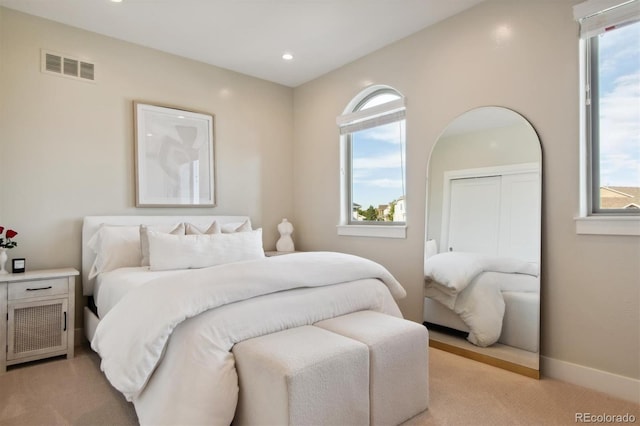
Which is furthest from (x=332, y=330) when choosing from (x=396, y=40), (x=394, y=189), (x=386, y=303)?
(x=396, y=40)

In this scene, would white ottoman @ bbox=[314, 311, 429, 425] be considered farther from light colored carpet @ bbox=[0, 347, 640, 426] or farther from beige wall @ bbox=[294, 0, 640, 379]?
beige wall @ bbox=[294, 0, 640, 379]

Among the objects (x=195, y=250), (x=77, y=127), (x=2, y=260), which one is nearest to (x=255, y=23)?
(x=77, y=127)

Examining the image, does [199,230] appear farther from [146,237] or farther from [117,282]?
[117,282]

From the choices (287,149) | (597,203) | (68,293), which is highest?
(287,149)

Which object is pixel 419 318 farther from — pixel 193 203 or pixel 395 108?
pixel 193 203

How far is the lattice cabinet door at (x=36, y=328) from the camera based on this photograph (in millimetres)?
2523

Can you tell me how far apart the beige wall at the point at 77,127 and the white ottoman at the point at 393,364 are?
2.41 metres

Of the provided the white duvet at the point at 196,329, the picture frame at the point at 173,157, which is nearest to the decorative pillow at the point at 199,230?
the picture frame at the point at 173,157

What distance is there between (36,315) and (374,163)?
3.14m

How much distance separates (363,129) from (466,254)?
164 cm

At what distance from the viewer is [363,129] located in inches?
148

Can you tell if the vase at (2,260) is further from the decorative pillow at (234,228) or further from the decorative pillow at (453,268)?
the decorative pillow at (453,268)

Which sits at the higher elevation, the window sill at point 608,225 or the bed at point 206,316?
the window sill at point 608,225

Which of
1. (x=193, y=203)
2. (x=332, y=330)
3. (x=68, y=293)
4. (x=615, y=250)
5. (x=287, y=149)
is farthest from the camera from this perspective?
(x=287, y=149)
